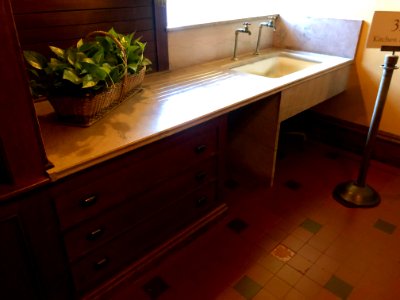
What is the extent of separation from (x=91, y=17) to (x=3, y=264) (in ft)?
3.71

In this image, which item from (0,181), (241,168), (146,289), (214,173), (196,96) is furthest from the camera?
(241,168)

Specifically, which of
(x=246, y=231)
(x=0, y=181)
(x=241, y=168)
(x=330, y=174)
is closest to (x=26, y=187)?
(x=0, y=181)

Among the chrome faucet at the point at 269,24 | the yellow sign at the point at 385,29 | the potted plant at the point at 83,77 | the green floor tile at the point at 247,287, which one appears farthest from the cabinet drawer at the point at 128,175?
the chrome faucet at the point at 269,24

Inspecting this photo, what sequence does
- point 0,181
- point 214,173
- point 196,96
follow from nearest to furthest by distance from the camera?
point 0,181 < point 196,96 < point 214,173

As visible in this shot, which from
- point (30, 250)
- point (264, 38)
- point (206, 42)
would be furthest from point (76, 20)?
point (264, 38)

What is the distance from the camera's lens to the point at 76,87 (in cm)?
125

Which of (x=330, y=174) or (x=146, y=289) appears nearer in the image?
(x=146, y=289)

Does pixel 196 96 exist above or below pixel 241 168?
above

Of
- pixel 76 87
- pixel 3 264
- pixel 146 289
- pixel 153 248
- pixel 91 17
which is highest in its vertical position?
pixel 91 17

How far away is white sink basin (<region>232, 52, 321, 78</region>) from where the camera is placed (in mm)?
2426

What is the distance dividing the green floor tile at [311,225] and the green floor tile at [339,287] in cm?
34

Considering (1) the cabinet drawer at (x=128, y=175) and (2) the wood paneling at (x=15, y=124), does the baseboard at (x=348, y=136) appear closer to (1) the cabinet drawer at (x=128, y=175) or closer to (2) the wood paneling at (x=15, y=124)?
(1) the cabinet drawer at (x=128, y=175)

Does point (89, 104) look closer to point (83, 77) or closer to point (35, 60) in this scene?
point (83, 77)

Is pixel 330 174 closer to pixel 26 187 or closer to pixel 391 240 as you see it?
pixel 391 240
